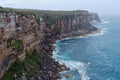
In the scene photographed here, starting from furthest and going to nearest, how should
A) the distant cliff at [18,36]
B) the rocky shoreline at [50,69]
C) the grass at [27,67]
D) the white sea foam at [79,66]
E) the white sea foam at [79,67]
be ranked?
1. the white sea foam at [79,66]
2. the white sea foam at [79,67]
3. the rocky shoreline at [50,69]
4. the grass at [27,67]
5. the distant cliff at [18,36]

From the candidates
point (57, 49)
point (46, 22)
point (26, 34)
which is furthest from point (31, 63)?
point (46, 22)

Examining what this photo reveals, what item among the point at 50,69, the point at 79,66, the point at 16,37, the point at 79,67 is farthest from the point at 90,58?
the point at 16,37

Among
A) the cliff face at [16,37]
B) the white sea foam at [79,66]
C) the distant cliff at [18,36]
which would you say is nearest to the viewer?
the cliff face at [16,37]

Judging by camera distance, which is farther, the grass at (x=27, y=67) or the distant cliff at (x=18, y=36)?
the grass at (x=27, y=67)

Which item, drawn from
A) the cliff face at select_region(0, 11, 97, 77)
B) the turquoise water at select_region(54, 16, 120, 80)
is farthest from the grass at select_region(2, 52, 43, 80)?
the turquoise water at select_region(54, 16, 120, 80)

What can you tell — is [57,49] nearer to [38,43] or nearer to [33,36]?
[38,43]

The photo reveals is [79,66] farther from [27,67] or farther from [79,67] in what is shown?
[27,67]

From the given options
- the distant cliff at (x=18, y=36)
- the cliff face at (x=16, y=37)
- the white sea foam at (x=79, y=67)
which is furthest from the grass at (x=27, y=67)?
the white sea foam at (x=79, y=67)

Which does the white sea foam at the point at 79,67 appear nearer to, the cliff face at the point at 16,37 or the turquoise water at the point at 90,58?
the turquoise water at the point at 90,58
